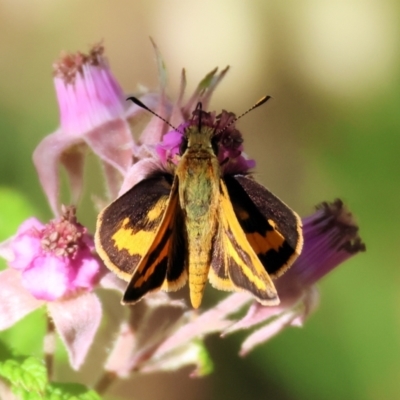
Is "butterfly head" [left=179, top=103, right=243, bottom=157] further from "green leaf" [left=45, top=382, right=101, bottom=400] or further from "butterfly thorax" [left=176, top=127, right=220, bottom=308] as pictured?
"green leaf" [left=45, top=382, right=101, bottom=400]

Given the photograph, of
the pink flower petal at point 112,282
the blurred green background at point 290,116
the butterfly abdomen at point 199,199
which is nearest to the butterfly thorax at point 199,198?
the butterfly abdomen at point 199,199

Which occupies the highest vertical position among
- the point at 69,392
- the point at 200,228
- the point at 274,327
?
the point at 200,228

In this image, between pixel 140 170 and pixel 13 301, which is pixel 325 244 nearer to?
pixel 140 170

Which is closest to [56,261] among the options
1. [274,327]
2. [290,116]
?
[274,327]

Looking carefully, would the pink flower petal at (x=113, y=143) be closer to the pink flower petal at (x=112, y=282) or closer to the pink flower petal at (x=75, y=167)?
the pink flower petal at (x=75, y=167)

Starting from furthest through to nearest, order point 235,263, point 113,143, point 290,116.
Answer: point 290,116
point 113,143
point 235,263

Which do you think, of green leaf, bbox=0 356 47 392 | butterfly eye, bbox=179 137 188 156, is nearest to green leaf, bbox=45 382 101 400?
green leaf, bbox=0 356 47 392
